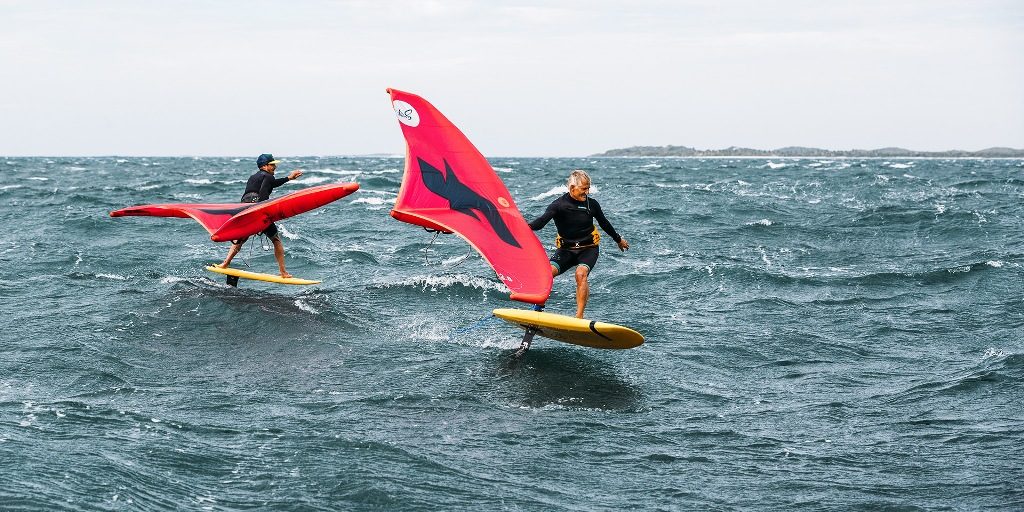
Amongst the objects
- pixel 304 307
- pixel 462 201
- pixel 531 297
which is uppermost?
pixel 462 201

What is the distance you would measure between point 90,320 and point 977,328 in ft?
36.9

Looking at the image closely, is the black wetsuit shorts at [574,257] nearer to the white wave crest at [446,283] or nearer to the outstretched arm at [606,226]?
the outstretched arm at [606,226]

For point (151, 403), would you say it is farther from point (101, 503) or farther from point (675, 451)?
point (675, 451)

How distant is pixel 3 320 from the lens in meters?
12.5

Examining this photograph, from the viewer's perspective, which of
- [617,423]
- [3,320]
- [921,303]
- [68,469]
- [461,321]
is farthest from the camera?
[921,303]

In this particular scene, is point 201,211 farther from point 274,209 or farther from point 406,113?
point 406,113

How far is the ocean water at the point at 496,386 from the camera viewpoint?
7137mm

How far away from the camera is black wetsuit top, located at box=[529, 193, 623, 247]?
10.8 m

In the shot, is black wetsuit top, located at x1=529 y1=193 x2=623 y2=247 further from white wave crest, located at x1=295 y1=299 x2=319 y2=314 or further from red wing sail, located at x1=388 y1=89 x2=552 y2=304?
white wave crest, located at x1=295 y1=299 x2=319 y2=314

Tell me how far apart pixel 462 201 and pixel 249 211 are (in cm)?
427

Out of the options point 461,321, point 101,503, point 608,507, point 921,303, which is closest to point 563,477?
point 608,507

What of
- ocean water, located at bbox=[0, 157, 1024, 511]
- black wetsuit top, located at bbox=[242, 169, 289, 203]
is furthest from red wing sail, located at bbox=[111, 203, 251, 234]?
ocean water, located at bbox=[0, 157, 1024, 511]

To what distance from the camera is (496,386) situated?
9.95 m

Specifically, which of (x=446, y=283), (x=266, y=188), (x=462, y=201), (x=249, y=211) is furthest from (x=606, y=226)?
(x=266, y=188)
